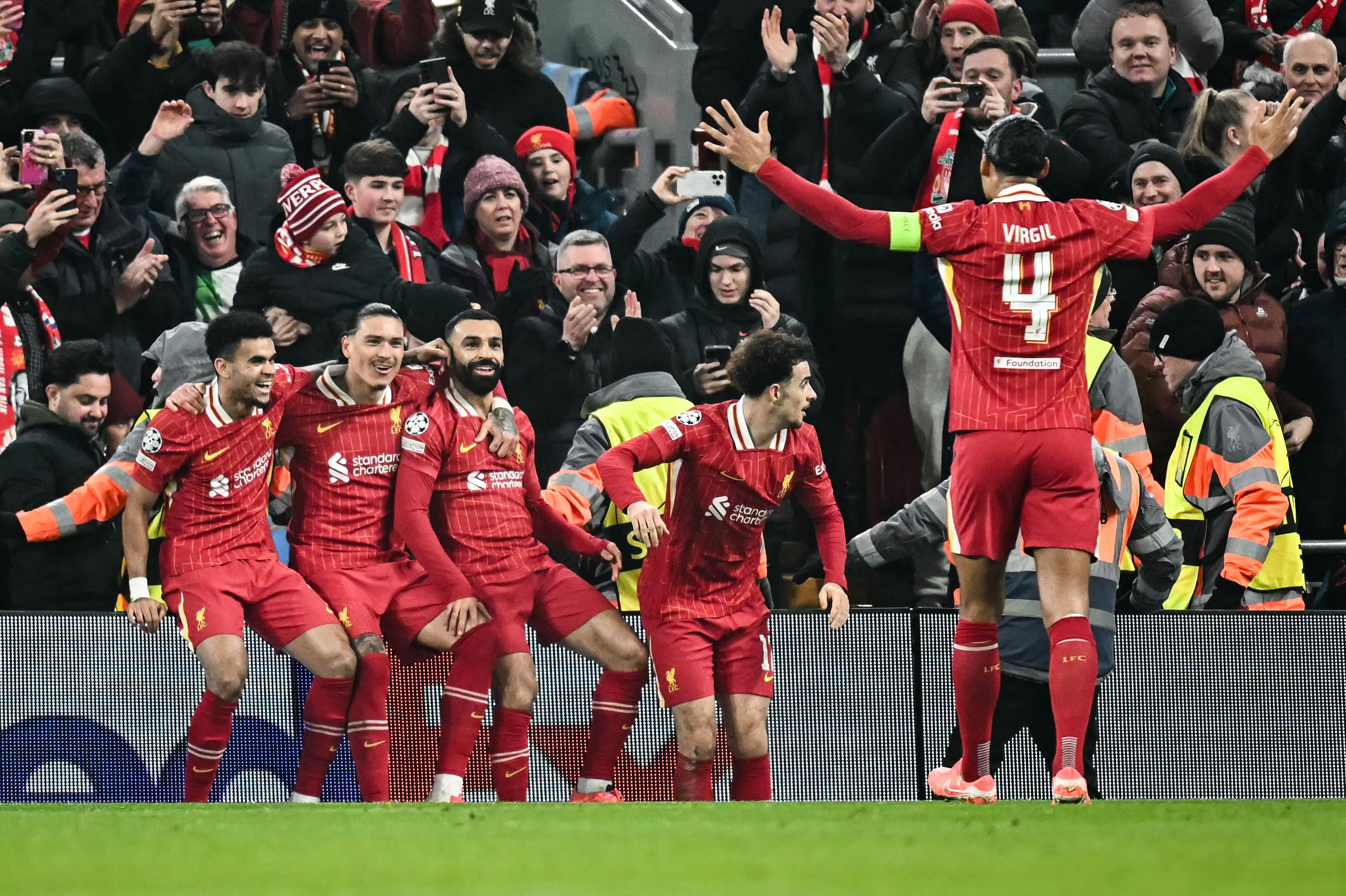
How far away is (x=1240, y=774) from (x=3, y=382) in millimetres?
5601

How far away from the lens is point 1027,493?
6.33 m

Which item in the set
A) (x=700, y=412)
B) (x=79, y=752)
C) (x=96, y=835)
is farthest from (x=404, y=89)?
(x=96, y=835)

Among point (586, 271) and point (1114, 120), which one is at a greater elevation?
point (1114, 120)

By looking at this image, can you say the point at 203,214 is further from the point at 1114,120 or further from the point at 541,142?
the point at 1114,120

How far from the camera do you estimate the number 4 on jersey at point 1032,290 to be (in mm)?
6344

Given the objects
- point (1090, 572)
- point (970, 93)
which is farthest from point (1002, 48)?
point (1090, 572)

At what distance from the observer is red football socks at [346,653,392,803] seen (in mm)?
7754

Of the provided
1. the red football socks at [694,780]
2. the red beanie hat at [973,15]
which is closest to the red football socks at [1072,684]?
the red football socks at [694,780]

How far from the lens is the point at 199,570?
25.7 feet

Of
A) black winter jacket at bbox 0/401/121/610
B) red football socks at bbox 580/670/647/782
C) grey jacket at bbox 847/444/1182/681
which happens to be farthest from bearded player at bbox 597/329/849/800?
black winter jacket at bbox 0/401/121/610

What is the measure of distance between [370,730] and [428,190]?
3444 millimetres

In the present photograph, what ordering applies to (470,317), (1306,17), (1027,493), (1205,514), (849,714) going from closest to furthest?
1. (1027,493)
2. (849,714)
3. (470,317)
4. (1205,514)
5. (1306,17)

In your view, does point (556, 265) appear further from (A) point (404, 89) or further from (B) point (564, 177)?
(A) point (404, 89)

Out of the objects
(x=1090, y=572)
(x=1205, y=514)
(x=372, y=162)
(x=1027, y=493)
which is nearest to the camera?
(x=1027, y=493)
